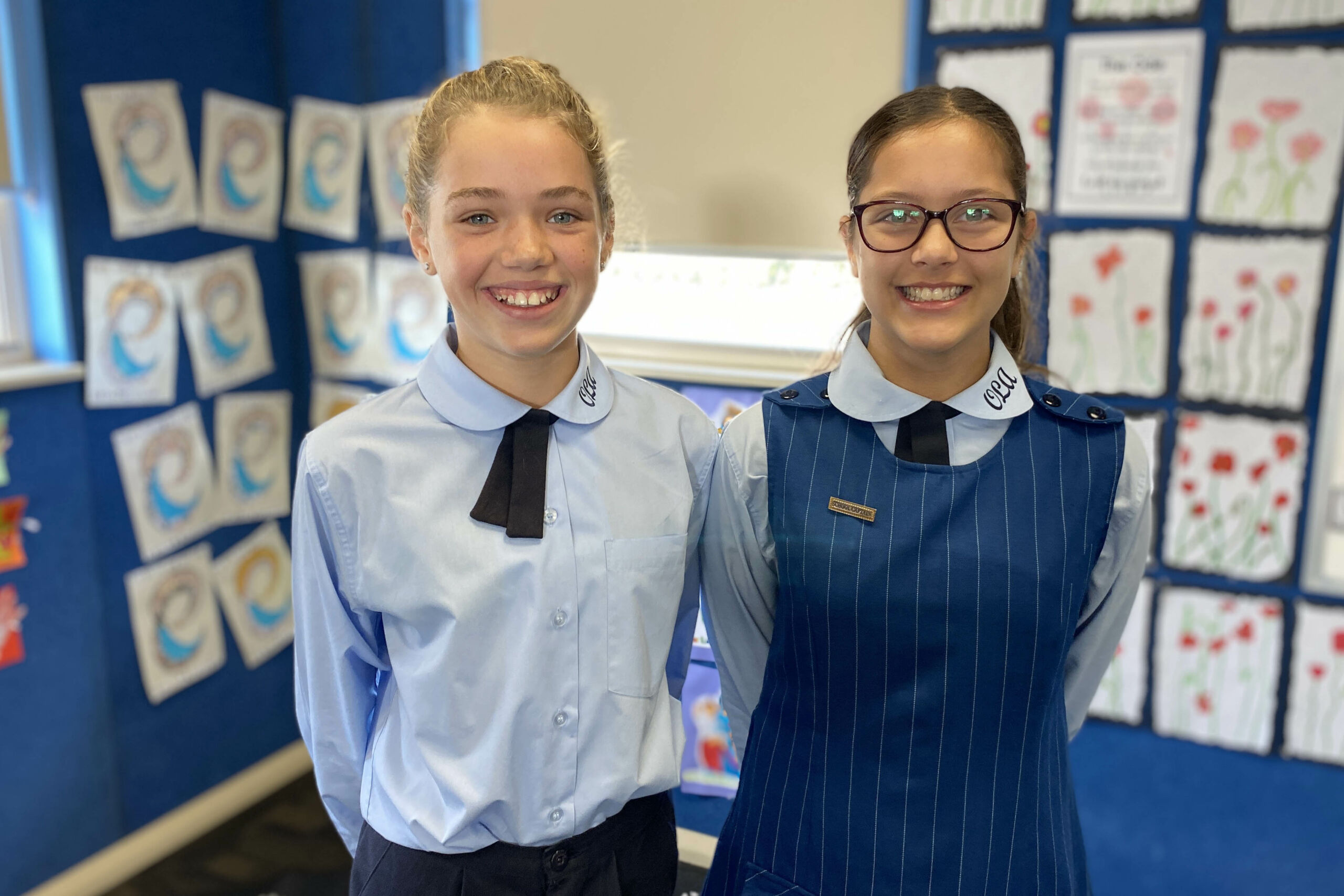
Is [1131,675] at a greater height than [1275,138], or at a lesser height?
lesser

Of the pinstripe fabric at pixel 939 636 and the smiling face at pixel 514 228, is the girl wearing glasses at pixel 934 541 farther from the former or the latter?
the smiling face at pixel 514 228

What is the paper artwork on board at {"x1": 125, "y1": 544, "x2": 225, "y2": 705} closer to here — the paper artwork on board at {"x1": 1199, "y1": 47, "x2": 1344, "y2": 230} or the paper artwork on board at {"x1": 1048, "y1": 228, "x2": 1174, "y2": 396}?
the paper artwork on board at {"x1": 1048, "y1": 228, "x2": 1174, "y2": 396}

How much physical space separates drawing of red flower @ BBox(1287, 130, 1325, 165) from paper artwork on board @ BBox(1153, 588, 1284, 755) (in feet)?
2.68

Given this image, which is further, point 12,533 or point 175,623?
point 175,623

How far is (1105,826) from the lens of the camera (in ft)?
6.63

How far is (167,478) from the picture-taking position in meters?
2.26

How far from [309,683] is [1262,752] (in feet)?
5.89

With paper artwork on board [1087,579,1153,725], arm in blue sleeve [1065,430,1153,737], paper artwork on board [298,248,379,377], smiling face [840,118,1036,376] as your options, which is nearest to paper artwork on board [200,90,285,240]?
paper artwork on board [298,248,379,377]

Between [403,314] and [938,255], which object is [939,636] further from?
[403,314]

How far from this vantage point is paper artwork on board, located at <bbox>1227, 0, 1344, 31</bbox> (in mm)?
1625

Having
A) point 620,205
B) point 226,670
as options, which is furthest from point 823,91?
point 226,670

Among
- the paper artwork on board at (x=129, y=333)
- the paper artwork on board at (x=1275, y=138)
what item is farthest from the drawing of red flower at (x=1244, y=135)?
the paper artwork on board at (x=129, y=333)

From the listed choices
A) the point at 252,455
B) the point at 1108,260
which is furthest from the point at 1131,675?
Answer: the point at 252,455

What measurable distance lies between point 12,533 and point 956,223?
1.96 meters
